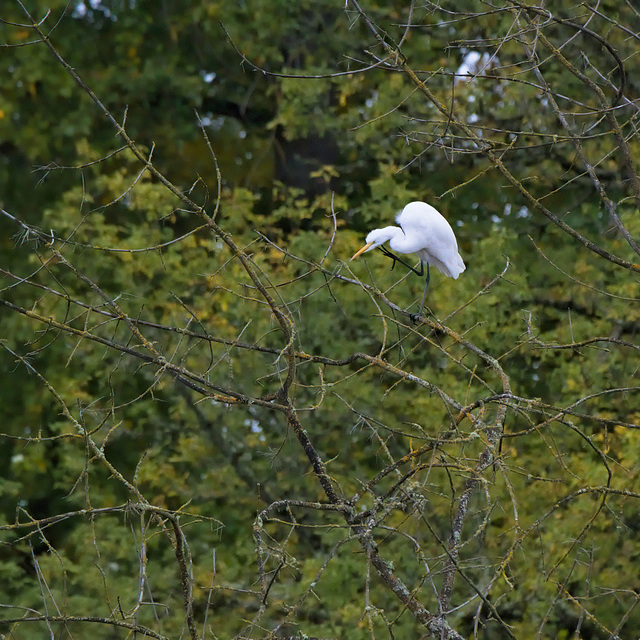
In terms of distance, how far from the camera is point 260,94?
34.4 ft

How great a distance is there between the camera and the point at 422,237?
5.57 meters

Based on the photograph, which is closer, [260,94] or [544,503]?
[544,503]

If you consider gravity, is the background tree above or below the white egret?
below

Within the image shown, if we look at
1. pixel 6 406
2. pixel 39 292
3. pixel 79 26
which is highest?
pixel 79 26

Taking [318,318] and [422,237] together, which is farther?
[318,318]

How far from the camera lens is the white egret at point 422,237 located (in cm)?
547

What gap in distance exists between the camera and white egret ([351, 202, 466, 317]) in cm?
547

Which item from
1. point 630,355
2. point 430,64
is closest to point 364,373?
point 630,355

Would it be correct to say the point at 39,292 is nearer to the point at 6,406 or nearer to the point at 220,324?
the point at 6,406

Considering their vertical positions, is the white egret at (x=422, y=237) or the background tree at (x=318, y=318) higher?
the white egret at (x=422, y=237)

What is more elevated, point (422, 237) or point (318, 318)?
point (422, 237)

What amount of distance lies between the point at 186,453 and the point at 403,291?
193 centimetres

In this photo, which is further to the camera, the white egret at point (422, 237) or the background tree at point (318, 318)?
the background tree at point (318, 318)

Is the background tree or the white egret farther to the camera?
the background tree
